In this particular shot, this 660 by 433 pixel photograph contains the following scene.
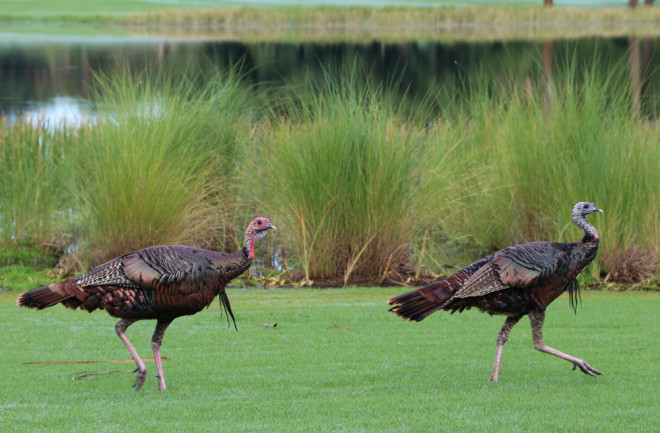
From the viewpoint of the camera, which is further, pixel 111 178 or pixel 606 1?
pixel 606 1

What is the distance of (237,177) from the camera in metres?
12.5

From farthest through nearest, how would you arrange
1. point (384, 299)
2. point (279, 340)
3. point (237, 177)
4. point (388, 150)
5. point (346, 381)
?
point (237, 177) → point (388, 150) → point (384, 299) → point (279, 340) → point (346, 381)

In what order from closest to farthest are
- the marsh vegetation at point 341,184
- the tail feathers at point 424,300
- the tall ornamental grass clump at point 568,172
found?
1. the tail feathers at point 424,300
2. the marsh vegetation at point 341,184
3. the tall ornamental grass clump at point 568,172

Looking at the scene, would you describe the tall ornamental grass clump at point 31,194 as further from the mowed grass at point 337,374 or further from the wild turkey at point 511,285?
the wild turkey at point 511,285

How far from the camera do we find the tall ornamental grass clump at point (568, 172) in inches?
463

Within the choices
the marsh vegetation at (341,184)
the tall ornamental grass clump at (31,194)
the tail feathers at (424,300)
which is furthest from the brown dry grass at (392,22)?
the tail feathers at (424,300)

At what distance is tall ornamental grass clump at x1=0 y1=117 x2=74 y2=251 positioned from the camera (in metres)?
13.2

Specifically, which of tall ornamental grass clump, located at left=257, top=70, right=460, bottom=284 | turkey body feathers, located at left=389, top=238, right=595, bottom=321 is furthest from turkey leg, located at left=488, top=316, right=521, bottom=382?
tall ornamental grass clump, located at left=257, top=70, right=460, bottom=284

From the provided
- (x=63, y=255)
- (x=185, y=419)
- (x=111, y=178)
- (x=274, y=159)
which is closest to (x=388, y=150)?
(x=274, y=159)

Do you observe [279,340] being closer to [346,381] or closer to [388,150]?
[346,381]

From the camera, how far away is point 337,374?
22.4 feet

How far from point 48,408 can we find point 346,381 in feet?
6.76

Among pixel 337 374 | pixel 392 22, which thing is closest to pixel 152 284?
pixel 337 374

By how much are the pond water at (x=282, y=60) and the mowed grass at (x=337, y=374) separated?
21.8 meters
